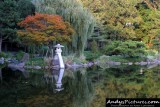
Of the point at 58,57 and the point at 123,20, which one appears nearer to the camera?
the point at 58,57

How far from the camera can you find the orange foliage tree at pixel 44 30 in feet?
66.9

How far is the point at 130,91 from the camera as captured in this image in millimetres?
11266

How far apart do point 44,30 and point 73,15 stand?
106 inches

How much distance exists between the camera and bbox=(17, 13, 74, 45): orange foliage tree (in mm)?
20391

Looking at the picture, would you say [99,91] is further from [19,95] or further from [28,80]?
[28,80]

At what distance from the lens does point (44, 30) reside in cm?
2056

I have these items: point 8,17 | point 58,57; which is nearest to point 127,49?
point 58,57

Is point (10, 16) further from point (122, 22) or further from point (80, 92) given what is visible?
point (80, 92)

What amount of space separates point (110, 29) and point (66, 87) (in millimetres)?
17834

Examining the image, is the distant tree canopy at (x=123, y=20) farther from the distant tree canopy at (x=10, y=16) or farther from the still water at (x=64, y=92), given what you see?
the still water at (x=64, y=92)

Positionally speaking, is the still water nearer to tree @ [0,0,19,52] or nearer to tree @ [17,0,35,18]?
tree @ [0,0,19,52]

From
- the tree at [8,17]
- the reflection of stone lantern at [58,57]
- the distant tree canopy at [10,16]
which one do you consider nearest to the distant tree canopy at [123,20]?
the distant tree canopy at [10,16]

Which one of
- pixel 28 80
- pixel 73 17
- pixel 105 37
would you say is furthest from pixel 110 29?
pixel 28 80

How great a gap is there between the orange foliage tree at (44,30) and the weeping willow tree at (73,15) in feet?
4.60
